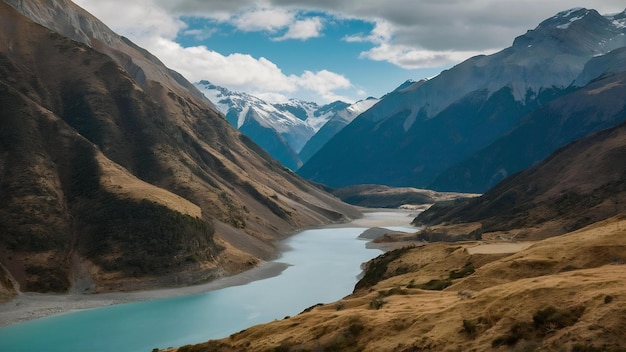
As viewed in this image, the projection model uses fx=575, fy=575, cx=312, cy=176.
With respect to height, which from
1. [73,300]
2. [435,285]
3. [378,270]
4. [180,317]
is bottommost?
[435,285]

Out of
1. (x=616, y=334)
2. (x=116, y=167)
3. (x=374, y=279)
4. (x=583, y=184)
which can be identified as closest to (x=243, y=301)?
(x=374, y=279)

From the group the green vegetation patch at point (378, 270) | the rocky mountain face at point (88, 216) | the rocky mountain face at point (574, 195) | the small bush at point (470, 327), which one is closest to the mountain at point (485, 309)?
the small bush at point (470, 327)

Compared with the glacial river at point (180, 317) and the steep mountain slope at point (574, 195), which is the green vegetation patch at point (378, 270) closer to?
the glacial river at point (180, 317)

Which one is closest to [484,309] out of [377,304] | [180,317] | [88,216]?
[377,304]

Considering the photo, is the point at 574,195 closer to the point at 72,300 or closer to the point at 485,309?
the point at 72,300

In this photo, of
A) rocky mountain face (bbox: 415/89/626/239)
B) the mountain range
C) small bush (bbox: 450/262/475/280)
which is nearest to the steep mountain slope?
rocky mountain face (bbox: 415/89/626/239)

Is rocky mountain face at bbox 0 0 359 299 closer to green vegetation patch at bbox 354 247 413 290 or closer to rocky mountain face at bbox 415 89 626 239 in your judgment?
green vegetation patch at bbox 354 247 413 290
